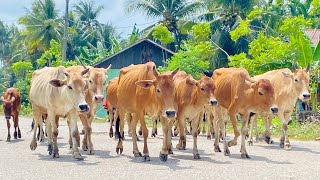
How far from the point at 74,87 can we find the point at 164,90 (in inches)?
79.5

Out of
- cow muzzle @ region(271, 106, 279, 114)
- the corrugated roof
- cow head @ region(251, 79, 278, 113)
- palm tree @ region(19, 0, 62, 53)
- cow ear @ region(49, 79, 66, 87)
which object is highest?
palm tree @ region(19, 0, 62, 53)

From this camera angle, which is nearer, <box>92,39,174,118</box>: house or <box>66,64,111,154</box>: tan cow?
<box>66,64,111,154</box>: tan cow

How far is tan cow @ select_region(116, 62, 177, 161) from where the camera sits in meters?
10.8

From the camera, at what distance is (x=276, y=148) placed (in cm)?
1431

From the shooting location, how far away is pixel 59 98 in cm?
1191

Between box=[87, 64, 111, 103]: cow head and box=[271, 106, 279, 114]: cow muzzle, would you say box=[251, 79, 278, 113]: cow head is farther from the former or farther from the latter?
box=[87, 64, 111, 103]: cow head

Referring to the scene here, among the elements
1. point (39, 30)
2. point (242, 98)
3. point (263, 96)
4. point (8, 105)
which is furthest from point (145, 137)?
point (39, 30)

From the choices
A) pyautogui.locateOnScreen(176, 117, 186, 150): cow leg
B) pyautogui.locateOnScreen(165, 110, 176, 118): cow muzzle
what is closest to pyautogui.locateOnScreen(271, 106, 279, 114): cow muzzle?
pyautogui.locateOnScreen(176, 117, 186, 150): cow leg

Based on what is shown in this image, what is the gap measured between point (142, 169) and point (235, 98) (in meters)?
3.52

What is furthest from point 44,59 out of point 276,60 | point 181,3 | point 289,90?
point 289,90

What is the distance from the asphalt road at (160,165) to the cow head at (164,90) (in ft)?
3.43

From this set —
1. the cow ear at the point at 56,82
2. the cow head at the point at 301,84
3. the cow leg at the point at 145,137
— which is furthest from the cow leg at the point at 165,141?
the cow head at the point at 301,84

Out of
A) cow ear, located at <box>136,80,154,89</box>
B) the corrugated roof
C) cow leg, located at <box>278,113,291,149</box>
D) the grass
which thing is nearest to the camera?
cow ear, located at <box>136,80,154,89</box>

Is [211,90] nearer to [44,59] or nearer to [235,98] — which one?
[235,98]
